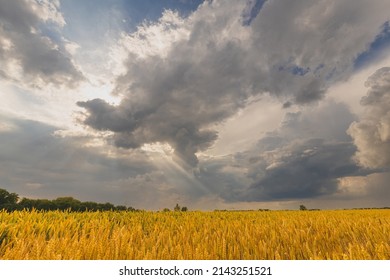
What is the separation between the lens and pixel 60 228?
691cm

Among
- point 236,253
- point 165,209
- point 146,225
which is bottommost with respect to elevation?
point 236,253

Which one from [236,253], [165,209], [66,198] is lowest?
[236,253]

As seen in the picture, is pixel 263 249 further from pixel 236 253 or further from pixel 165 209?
pixel 165 209
